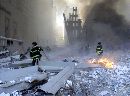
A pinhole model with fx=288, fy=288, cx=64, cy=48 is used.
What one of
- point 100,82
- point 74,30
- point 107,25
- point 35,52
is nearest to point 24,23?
point 74,30

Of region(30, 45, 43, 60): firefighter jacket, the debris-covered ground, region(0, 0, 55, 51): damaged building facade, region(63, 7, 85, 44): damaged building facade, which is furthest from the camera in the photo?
region(63, 7, 85, 44): damaged building facade

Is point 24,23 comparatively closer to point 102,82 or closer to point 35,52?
point 35,52

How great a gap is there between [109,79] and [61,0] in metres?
45.6

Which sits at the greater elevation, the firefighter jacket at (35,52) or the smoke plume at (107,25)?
the smoke plume at (107,25)

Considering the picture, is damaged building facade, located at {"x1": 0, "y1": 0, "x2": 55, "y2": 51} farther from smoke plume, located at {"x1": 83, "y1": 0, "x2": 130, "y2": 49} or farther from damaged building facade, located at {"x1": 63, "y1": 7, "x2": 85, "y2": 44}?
smoke plume, located at {"x1": 83, "y1": 0, "x2": 130, "y2": 49}

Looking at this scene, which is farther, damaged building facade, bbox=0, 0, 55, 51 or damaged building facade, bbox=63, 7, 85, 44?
damaged building facade, bbox=63, 7, 85, 44

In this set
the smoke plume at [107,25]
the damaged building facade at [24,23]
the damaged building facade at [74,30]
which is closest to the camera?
the damaged building facade at [24,23]

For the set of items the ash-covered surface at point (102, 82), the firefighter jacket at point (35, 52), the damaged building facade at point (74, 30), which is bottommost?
the ash-covered surface at point (102, 82)

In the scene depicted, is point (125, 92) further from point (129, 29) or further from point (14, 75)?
point (129, 29)

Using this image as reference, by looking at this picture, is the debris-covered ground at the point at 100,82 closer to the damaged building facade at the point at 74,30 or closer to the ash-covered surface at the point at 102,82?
the ash-covered surface at the point at 102,82

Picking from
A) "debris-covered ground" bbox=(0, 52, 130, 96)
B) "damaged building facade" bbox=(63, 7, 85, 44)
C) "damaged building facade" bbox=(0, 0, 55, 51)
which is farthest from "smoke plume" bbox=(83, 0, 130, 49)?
"debris-covered ground" bbox=(0, 52, 130, 96)

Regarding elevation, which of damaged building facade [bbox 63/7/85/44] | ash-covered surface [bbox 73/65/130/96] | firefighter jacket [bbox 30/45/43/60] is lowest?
ash-covered surface [bbox 73/65/130/96]

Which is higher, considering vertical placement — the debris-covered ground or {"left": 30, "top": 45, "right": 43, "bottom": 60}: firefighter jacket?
{"left": 30, "top": 45, "right": 43, "bottom": 60}: firefighter jacket

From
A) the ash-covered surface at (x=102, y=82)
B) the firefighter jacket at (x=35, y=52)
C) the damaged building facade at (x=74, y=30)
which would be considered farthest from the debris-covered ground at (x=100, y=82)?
the damaged building facade at (x=74, y=30)
